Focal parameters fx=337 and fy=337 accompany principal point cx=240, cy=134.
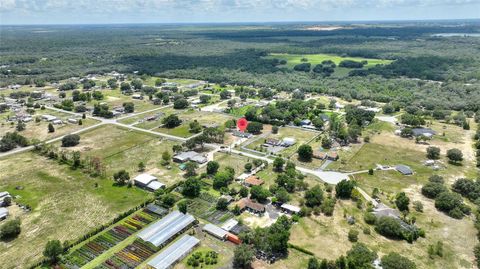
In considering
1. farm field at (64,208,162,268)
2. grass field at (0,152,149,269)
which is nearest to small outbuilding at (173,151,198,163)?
grass field at (0,152,149,269)

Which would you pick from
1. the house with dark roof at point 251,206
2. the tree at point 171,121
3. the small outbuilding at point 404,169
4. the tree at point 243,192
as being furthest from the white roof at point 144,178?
the small outbuilding at point 404,169

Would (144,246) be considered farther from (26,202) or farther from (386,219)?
(386,219)

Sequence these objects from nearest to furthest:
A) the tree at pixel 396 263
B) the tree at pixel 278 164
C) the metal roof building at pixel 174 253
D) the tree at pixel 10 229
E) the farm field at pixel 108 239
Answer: the tree at pixel 396 263 < the metal roof building at pixel 174 253 < the farm field at pixel 108 239 < the tree at pixel 10 229 < the tree at pixel 278 164

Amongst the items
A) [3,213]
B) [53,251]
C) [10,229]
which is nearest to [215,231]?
[53,251]

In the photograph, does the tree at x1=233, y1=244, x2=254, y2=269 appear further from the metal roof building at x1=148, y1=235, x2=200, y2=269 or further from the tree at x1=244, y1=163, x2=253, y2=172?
the tree at x1=244, y1=163, x2=253, y2=172

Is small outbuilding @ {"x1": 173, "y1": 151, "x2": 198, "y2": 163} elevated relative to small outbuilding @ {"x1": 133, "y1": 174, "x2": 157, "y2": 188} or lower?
lower

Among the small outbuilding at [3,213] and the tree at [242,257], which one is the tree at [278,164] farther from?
the small outbuilding at [3,213]
